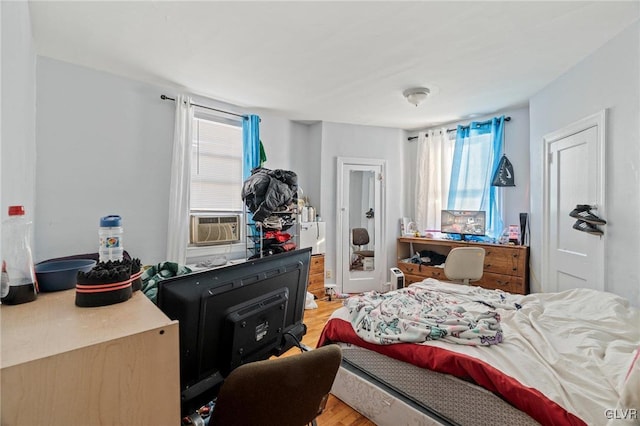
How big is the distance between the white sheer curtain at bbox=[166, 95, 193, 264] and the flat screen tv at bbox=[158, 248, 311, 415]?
2281mm

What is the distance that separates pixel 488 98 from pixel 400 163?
5.18 ft

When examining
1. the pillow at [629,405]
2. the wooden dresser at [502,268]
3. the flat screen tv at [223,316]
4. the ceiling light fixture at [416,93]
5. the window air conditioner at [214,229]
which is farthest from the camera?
the wooden dresser at [502,268]

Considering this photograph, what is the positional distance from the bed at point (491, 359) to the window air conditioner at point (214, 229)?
1.82 m

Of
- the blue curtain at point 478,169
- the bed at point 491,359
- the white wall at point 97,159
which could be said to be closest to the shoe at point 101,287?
the bed at point 491,359

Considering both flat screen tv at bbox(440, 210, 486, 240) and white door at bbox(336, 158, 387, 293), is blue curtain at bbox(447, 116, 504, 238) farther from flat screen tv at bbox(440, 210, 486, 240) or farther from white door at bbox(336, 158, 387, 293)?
white door at bbox(336, 158, 387, 293)

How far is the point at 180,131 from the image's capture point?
2.89m

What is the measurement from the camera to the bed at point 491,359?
110cm

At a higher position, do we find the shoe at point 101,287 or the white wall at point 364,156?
the white wall at point 364,156

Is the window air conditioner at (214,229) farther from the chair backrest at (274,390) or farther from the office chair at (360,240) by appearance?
the chair backrest at (274,390)

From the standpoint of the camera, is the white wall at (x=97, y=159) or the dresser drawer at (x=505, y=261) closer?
the white wall at (x=97, y=159)

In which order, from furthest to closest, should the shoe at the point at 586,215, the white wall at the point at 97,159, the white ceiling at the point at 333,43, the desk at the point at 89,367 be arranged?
1. the white wall at the point at 97,159
2. the shoe at the point at 586,215
3. the white ceiling at the point at 333,43
4. the desk at the point at 89,367

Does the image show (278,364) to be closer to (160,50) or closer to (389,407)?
(389,407)

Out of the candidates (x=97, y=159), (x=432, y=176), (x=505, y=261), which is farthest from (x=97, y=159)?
(x=505, y=261)

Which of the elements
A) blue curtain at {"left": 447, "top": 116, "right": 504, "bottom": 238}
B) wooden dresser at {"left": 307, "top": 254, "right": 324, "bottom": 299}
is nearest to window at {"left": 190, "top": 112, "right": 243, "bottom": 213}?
wooden dresser at {"left": 307, "top": 254, "right": 324, "bottom": 299}
